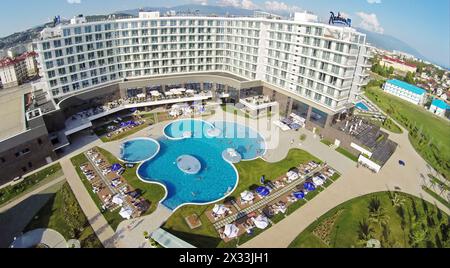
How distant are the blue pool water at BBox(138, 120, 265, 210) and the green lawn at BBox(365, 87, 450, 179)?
4170 cm

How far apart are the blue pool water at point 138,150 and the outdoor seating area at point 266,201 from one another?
69.9 ft

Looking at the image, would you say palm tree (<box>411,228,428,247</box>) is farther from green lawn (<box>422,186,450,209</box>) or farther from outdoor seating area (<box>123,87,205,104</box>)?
outdoor seating area (<box>123,87,205,104</box>)

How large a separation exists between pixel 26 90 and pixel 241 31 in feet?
200

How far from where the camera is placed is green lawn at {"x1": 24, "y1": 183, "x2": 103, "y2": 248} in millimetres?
36003

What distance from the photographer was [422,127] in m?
79.4

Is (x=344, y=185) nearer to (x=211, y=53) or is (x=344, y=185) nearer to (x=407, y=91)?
(x=211, y=53)

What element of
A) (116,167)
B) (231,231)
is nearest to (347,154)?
(231,231)

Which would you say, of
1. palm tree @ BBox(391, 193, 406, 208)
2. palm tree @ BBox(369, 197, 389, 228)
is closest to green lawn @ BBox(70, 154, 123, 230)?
palm tree @ BBox(369, 197, 389, 228)

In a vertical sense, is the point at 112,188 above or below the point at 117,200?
below

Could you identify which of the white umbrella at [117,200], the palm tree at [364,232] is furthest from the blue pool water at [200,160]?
the palm tree at [364,232]

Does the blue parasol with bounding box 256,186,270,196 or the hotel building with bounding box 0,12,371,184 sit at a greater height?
the hotel building with bounding box 0,12,371,184

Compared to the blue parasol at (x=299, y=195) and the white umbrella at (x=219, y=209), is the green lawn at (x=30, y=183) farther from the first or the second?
the blue parasol at (x=299, y=195)

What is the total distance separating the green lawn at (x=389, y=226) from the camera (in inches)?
1471

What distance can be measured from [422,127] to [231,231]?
246 ft
